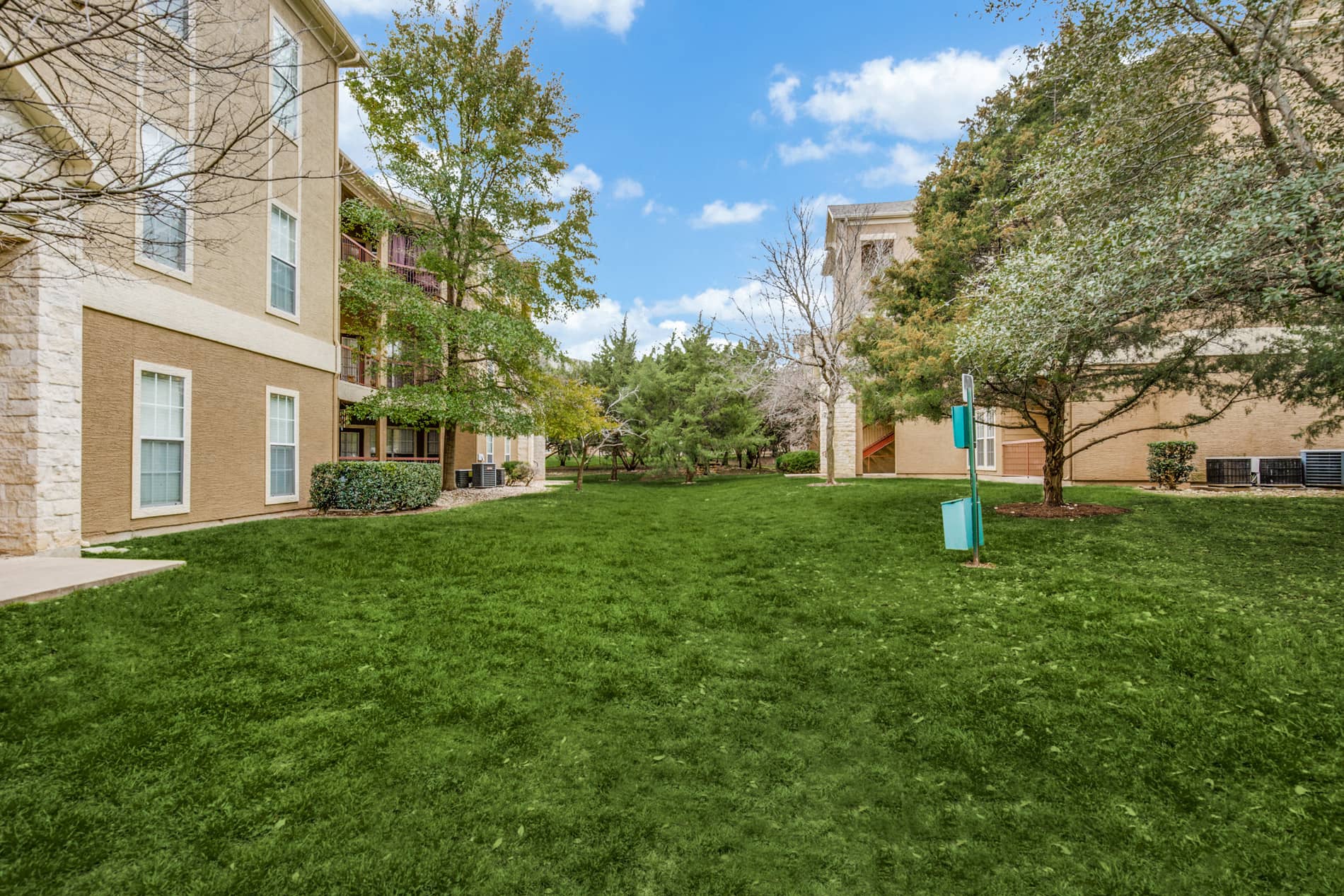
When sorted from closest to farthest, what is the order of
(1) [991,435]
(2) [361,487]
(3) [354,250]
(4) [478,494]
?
(2) [361,487] < (4) [478,494] < (3) [354,250] < (1) [991,435]

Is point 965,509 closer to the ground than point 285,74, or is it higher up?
closer to the ground

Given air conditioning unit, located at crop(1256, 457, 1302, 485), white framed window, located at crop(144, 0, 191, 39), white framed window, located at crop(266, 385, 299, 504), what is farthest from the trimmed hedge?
air conditioning unit, located at crop(1256, 457, 1302, 485)

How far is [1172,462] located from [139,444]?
20402 millimetres

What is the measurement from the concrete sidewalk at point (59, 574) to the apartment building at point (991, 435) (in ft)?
42.0

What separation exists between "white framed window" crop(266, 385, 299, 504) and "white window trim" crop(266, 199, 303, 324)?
1347mm

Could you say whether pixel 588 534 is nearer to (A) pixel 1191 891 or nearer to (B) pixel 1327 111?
(A) pixel 1191 891

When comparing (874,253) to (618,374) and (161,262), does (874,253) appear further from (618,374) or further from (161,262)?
(161,262)

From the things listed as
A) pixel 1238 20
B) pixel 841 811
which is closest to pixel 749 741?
pixel 841 811

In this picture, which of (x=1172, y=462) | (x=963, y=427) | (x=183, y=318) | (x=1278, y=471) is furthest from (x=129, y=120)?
(x=1278, y=471)

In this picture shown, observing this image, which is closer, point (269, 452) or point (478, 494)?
point (269, 452)

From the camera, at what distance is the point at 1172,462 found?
533 inches

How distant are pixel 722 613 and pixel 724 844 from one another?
3.20m

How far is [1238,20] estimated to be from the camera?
18.6 ft

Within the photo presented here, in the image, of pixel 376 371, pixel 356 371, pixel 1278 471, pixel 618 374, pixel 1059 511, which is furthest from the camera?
pixel 618 374
